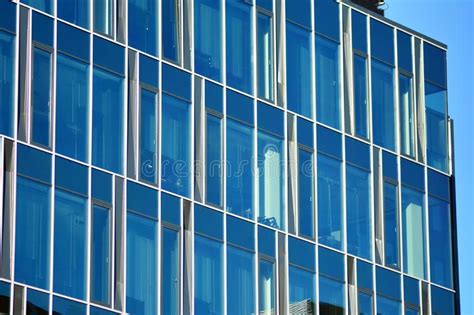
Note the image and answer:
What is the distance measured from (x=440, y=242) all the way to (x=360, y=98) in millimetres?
5200

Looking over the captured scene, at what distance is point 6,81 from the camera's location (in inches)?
1854

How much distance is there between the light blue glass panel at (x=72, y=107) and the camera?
48.3 m

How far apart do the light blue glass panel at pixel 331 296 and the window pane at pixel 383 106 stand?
5.17 meters

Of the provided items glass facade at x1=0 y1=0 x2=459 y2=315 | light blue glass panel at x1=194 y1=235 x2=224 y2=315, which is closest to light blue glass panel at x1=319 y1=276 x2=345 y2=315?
glass facade at x1=0 y1=0 x2=459 y2=315

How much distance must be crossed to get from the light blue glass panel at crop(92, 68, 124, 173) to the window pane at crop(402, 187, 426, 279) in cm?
1165

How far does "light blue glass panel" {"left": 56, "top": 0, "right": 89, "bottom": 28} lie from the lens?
4900 cm

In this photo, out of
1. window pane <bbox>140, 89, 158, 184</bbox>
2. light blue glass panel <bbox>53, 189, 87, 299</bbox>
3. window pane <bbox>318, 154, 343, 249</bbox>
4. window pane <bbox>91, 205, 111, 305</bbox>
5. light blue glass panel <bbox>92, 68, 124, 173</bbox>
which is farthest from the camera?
window pane <bbox>318, 154, 343, 249</bbox>

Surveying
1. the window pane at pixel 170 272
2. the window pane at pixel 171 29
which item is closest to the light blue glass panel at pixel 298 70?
the window pane at pixel 171 29

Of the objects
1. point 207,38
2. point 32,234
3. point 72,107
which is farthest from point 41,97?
point 207,38

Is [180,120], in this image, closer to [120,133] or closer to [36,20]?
[120,133]

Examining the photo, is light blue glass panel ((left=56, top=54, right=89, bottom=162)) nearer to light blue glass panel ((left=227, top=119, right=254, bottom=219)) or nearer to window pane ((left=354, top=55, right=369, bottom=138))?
light blue glass panel ((left=227, top=119, right=254, bottom=219))

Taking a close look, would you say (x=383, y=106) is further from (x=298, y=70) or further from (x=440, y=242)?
(x=440, y=242)

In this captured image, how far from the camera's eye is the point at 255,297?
52.5 metres

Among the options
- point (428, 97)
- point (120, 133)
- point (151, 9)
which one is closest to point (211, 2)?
point (151, 9)
